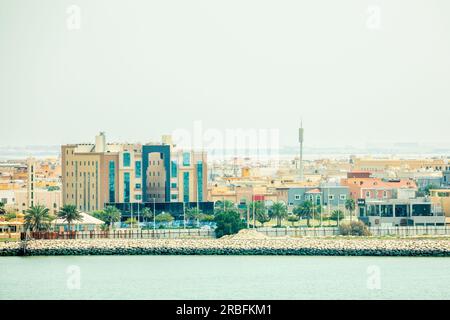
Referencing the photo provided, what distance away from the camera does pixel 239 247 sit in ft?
84.4

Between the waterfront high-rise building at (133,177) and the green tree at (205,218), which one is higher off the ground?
the waterfront high-rise building at (133,177)

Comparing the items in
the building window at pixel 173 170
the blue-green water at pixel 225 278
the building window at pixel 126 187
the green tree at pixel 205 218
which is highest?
the building window at pixel 173 170

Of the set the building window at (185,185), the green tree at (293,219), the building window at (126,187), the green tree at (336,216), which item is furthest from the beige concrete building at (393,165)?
the green tree at (293,219)

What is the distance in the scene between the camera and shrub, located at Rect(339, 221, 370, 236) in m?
29.6

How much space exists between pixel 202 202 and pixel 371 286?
62.1 ft

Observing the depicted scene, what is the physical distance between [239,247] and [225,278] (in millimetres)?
5460

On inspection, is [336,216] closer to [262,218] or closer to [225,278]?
[262,218]

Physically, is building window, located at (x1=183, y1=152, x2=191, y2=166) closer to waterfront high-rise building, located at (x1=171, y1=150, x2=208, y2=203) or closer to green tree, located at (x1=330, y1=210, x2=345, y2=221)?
waterfront high-rise building, located at (x1=171, y1=150, x2=208, y2=203)

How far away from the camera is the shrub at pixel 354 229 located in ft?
97.1

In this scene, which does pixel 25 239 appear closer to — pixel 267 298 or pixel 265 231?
pixel 265 231

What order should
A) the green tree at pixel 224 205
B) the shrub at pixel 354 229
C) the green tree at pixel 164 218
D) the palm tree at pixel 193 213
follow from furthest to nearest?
the green tree at pixel 224 205 → the palm tree at pixel 193 213 → the green tree at pixel 164 218 → the shrub at pixel 354 229

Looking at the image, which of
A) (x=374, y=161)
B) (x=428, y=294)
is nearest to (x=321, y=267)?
(x=428, y=294)

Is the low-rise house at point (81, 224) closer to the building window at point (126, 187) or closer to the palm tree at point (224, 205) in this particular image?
the palm tree at point (224, 205)

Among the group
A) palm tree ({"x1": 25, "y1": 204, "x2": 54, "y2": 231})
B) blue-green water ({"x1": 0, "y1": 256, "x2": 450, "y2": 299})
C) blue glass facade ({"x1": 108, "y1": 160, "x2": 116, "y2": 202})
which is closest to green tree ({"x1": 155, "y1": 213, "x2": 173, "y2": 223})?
blue glass facade ({"x1": 108, "y1": 160, "x2": 116, "y2": 202})
